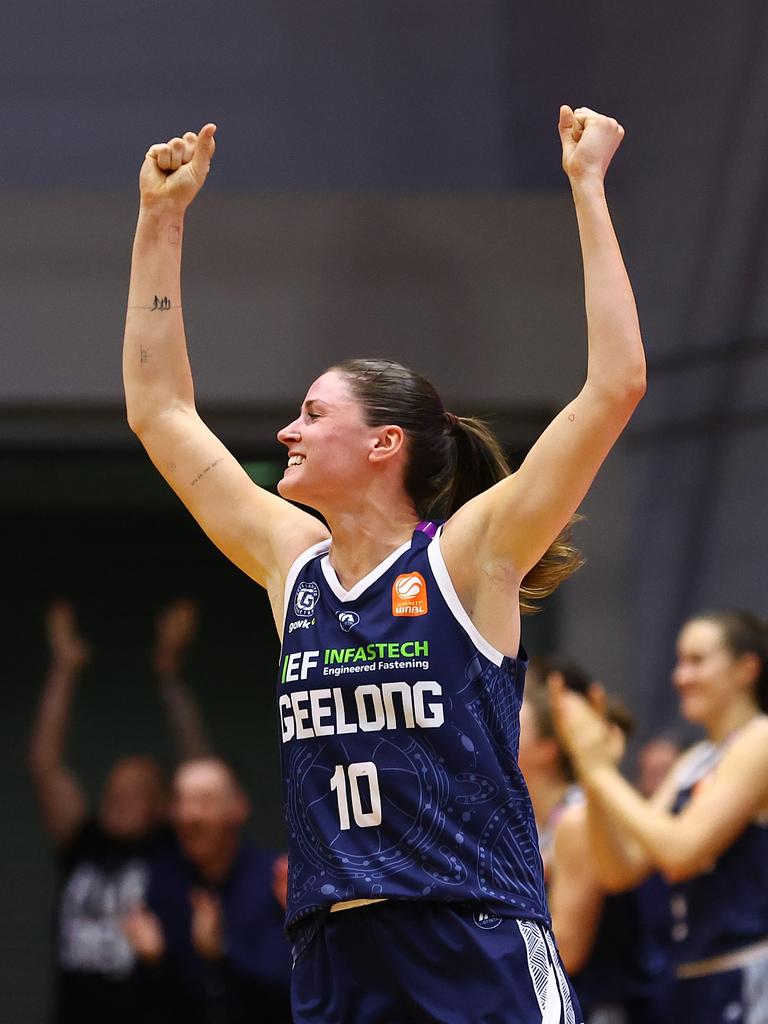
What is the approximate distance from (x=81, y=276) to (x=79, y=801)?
7.30 feet

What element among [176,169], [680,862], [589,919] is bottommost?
[589,919]

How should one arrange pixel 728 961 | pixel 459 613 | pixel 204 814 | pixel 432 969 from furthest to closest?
pixel 204 814 → pixel 728 961 → pixel 459 613 → pixel 432 969

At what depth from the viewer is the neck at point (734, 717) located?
14.6 feet

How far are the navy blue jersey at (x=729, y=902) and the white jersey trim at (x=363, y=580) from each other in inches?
83.6

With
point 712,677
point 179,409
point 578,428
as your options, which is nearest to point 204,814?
point 712,677

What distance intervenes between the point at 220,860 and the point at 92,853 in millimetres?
673

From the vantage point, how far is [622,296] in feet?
7.97

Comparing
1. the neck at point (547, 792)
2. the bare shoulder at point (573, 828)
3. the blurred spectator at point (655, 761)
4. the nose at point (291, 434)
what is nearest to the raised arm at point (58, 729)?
the blurred spectator at point (655, 761)

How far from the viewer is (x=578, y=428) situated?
7.86 ft

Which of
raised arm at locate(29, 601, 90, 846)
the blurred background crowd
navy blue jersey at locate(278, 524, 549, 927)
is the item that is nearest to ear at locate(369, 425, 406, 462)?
navy blue jersey at locate(278, 524, 549, 927)

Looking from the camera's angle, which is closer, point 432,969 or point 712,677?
point 432,969

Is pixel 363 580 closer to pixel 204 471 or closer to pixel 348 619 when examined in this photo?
pixel 348 619

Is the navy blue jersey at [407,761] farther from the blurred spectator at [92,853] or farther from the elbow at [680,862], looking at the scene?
Result: the blurred spectator at [92,853]

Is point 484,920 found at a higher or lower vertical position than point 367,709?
lower
